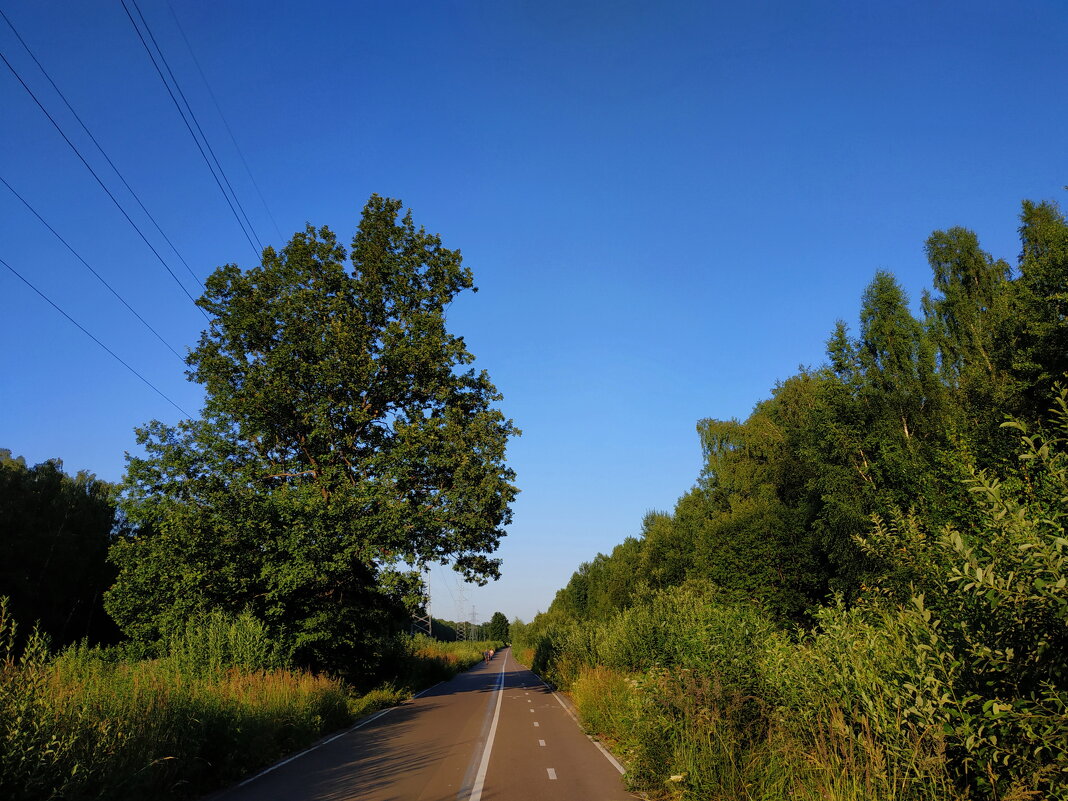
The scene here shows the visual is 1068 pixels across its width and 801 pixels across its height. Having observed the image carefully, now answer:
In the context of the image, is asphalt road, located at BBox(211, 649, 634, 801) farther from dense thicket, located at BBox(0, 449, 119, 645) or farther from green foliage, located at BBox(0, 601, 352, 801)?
dense thicket, located at BBox(0, 449, 119, 645)

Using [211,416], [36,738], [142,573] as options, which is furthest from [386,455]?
[36,738]

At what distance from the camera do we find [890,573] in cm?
1090

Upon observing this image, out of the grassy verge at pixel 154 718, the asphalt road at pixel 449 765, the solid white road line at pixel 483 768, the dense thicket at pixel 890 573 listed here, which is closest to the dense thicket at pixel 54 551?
the grassy verge at pixel 154 718

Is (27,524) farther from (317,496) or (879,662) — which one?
(879,662)

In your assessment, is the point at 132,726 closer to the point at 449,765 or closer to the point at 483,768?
the point at 449,765

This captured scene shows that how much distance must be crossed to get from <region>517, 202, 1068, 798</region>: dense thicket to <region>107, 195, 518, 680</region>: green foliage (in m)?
8.66

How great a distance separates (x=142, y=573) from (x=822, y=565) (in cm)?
3463

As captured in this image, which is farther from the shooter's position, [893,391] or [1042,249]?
[893,391]

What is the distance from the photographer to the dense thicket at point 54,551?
128 feet

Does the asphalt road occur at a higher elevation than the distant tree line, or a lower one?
lower

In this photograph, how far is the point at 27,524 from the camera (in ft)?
131

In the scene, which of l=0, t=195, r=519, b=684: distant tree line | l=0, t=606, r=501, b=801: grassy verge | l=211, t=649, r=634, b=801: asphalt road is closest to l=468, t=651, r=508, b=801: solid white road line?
l=211, t=649, r=634, b=801: asphalt road

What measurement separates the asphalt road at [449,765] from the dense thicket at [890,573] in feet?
3.49

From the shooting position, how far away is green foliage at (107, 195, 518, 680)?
22938mm
